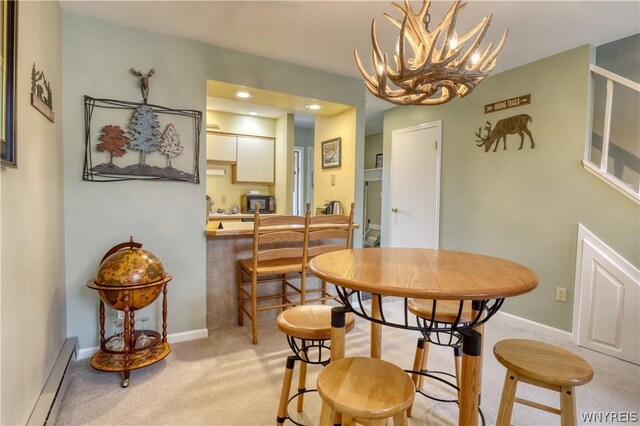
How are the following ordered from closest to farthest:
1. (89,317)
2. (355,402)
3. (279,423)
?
(355,402) → (279,423) → (89,317)

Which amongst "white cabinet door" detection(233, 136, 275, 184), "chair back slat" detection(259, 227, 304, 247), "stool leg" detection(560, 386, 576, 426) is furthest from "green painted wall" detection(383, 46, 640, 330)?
"white cabinet door" detection(233, 136, 275, 184)

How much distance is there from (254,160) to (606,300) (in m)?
4.44

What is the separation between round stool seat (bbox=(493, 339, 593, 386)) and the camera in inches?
48.3

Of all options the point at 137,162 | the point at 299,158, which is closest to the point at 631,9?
the point at 137,162

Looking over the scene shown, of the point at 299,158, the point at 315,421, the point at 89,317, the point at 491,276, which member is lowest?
the point at 315,421

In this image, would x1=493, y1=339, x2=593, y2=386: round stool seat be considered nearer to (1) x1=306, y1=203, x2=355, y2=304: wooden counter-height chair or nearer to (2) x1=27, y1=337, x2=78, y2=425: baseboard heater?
(1) x1=306, y1=203, x2=355, y2=304: wooden counter-height chair

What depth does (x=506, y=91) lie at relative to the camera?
3227 millimetres

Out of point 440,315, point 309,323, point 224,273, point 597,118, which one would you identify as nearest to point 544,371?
point 440,315

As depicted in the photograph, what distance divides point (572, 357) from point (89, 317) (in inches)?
113

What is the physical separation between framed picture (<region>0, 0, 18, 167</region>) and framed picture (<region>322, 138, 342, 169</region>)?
Answer: 2797 millimetres

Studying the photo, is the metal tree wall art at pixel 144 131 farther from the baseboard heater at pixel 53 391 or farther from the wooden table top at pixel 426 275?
the wooden table top at pixel 426 275

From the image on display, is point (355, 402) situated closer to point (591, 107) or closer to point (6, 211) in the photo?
point (6, 211)

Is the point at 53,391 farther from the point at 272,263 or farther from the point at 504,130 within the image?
the point at 504,130

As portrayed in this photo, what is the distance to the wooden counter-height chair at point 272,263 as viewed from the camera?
2605 mm
